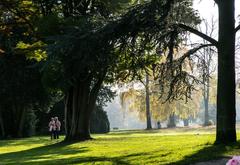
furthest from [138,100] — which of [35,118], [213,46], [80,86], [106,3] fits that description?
[213,46]

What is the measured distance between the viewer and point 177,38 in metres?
17.0

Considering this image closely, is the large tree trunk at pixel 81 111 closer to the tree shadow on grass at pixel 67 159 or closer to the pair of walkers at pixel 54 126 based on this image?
the pair of walkers at pixel 54 126

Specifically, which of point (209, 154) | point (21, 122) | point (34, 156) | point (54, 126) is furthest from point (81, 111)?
point (21, 122)

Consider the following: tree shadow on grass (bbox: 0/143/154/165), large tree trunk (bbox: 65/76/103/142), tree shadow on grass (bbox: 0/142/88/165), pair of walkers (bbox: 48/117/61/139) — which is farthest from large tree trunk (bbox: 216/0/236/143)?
pair of walkers (bbox: 48/117/61/139)

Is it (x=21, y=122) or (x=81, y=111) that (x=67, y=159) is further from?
(x=21, y=122)

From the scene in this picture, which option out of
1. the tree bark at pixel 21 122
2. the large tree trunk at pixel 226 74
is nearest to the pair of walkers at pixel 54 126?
the tree bark at pixel 21 122

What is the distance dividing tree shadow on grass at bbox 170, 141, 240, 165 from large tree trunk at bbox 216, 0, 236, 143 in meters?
0.75

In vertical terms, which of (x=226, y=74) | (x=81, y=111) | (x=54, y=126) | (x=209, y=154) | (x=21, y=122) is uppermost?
(x=226, y=74)

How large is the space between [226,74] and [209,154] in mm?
3714

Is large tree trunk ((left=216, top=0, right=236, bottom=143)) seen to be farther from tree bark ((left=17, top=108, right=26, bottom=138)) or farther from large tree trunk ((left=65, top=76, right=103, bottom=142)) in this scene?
tree bark ((left=17, top=108, right=26, bottom=138))

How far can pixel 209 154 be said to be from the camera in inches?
592

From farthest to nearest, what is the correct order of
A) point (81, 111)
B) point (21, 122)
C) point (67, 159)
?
1. point (21, 122)
2. point (81, 111)
3. point (67, 159)

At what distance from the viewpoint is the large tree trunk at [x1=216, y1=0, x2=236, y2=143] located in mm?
17719

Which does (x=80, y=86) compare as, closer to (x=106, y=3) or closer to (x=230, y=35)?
(x=106, y=3)
